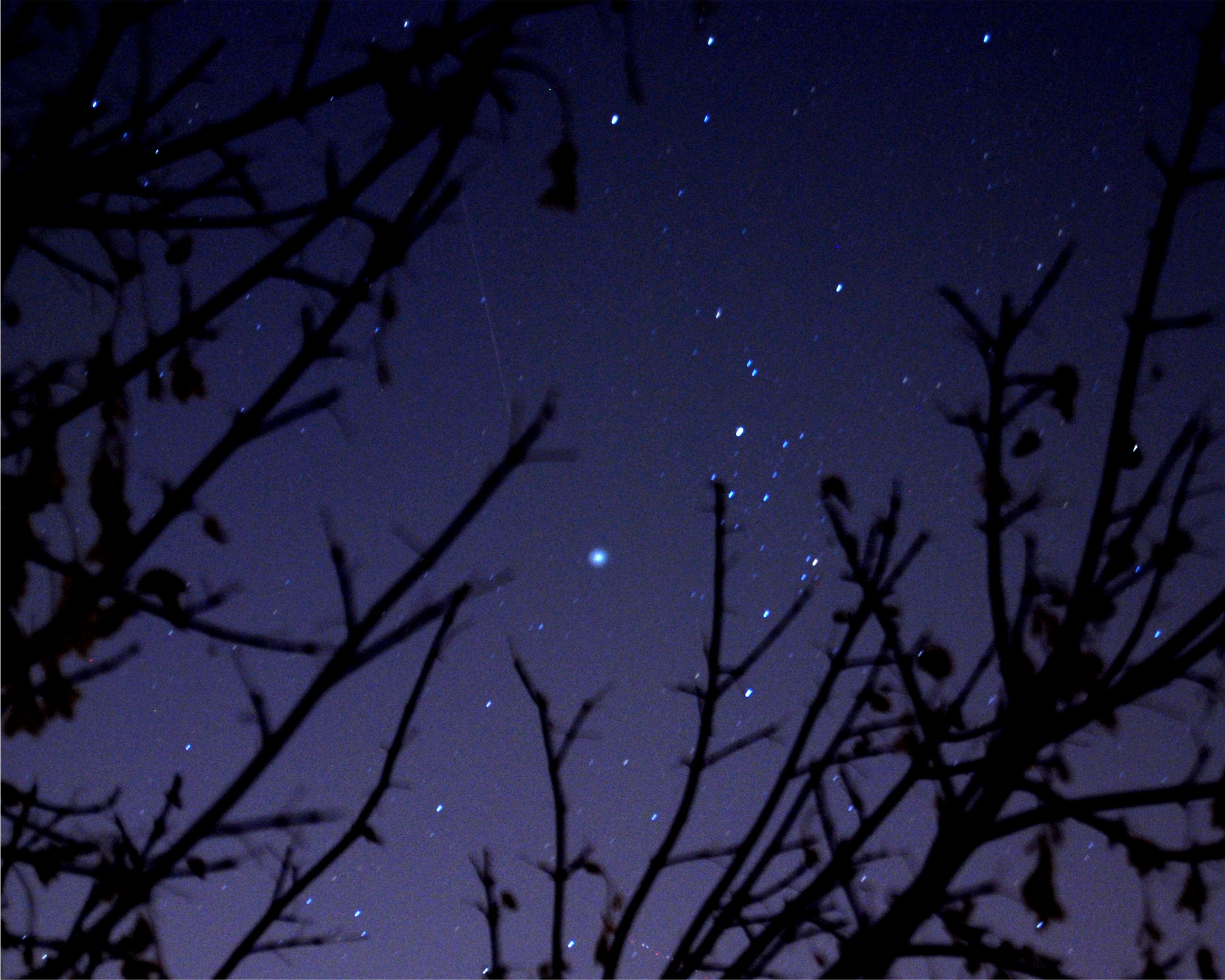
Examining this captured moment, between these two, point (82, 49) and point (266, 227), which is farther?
point (266, 227)

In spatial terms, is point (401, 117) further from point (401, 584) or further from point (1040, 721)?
point (1040, 721)

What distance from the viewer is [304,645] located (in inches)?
72.8

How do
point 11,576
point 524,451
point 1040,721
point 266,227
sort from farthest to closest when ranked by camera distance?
point 266,227
point 11,576
point 1040,721
point 524,451

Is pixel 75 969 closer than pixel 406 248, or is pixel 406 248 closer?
pixel 406 248

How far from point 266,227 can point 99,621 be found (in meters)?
0.94

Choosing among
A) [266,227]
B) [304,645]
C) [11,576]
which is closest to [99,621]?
[11,576]

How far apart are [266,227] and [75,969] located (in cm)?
150

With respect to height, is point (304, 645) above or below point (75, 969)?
above

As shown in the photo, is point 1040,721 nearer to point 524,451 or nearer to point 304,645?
point 524,451

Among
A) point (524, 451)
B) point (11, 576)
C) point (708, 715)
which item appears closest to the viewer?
point (524, 451)

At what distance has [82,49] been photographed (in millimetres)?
1964

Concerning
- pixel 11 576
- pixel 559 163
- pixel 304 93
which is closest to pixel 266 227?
pixel 304 93

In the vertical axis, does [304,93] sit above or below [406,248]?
above

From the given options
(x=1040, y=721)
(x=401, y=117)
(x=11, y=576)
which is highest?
(x=401, y=117)
